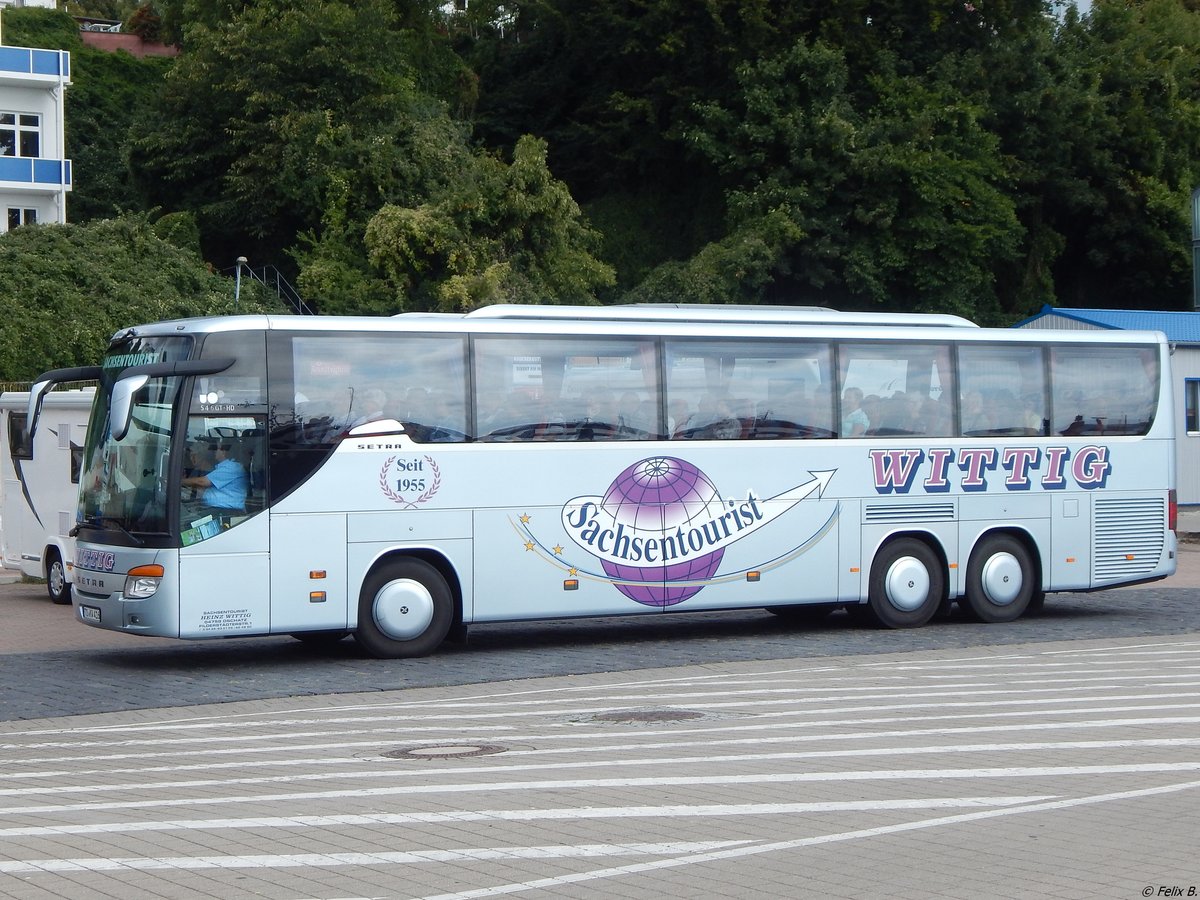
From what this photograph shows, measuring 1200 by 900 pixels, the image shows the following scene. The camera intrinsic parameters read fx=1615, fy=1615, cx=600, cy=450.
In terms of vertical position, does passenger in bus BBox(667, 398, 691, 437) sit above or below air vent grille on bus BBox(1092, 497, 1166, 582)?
above

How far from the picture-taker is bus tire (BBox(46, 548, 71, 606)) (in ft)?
71.9

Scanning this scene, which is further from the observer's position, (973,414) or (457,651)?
(973,414)

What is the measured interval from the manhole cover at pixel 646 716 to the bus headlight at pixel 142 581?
4670 mm

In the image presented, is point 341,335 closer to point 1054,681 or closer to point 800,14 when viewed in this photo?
point 1054,681

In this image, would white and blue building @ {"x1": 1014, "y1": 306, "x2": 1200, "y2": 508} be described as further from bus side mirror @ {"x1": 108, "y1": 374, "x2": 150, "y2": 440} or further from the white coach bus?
bus side mirror @ {"x1": 108, "y1": 374, "x2": 150, "y2": 440}

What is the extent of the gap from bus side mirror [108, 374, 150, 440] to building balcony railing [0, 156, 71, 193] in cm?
4488

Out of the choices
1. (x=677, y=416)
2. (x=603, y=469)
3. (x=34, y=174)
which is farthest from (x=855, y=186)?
(x=603, y=469)

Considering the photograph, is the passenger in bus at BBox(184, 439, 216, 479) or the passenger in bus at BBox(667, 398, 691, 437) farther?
the passenger in bus at BBox(667, 398, 691, 437)

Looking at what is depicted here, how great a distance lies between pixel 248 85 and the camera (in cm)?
4625

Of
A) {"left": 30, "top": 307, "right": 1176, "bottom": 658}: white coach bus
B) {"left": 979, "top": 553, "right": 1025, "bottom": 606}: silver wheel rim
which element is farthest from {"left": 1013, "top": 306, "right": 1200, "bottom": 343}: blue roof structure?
{"left": 979, "top": 553, "right": 1025, "bottom": 606}: silver wheel rim

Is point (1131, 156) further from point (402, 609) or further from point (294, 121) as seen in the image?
point (402, 609)

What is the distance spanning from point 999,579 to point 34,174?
45.6m

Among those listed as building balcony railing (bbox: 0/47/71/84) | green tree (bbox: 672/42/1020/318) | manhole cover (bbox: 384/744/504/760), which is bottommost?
manhole cover (bbox: 384/744/504/760)

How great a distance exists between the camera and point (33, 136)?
57.7m
